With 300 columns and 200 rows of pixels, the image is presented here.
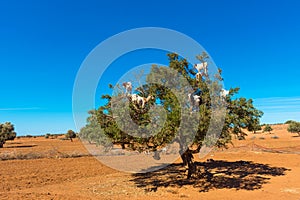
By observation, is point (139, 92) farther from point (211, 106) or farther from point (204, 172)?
point (204, 172)

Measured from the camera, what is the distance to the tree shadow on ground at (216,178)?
12.6 meters

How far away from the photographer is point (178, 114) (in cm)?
1034

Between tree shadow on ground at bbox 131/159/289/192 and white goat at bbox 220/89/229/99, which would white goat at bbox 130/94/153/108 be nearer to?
white goat at bbox 220/89/229/99

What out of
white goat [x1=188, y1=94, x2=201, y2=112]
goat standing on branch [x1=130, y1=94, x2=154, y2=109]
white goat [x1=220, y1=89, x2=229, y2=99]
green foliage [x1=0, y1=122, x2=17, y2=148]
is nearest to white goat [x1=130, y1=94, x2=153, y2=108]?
goat standing on branch [x1=130, y1=94, x2=154, y2=109]

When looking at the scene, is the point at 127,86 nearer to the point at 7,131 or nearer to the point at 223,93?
the point at 223,93

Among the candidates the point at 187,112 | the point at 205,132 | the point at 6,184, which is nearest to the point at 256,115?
the point at 205,132

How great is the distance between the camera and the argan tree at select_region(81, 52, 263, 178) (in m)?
10.6

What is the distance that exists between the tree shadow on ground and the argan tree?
5.44ft

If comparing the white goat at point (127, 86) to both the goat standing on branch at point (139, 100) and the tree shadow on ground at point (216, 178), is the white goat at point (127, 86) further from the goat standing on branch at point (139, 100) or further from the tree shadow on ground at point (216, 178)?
the tree shadow on ground at point (216, 178)

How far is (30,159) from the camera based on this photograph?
2623 cm

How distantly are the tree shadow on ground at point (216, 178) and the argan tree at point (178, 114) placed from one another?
1.66 meters

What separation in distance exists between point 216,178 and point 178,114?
619cm

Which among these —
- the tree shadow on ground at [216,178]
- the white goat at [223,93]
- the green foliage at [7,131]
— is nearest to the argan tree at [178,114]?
the white goat at [223,93]

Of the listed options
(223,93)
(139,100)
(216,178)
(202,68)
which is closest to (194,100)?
(223,93)
